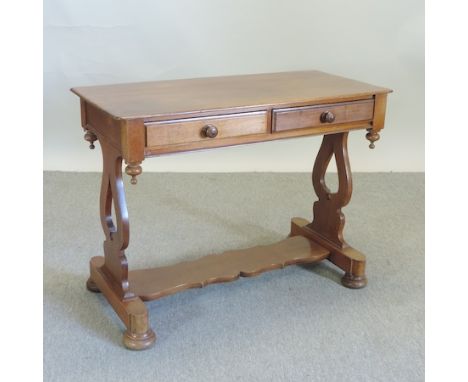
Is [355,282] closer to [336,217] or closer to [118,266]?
[336,217]

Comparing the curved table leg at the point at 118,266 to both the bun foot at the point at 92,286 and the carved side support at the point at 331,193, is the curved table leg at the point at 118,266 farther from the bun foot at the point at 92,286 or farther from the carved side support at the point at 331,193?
the carved side support at the point at 331,193

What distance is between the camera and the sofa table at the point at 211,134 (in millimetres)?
2223

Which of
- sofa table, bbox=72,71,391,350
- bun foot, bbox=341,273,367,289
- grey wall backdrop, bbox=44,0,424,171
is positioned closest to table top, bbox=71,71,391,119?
sofa table, bbox=72,71,391,350

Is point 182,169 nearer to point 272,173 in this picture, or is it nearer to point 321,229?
point 272,173

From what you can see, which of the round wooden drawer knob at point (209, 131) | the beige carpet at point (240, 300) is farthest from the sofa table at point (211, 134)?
the beige carpet at point (240, 300)

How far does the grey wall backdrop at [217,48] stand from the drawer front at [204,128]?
6.40ft

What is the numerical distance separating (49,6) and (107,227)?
2011mm

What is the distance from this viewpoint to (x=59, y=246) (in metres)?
3.22

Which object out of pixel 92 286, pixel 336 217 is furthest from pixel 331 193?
pixel 92 286

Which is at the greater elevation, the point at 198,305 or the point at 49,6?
the point at 49,6

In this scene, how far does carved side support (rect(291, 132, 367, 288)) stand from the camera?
2.87 m

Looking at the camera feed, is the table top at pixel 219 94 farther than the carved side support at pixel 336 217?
No

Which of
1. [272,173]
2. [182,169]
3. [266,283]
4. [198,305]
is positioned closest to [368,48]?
[272,173]

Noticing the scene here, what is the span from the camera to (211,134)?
7.43ft
